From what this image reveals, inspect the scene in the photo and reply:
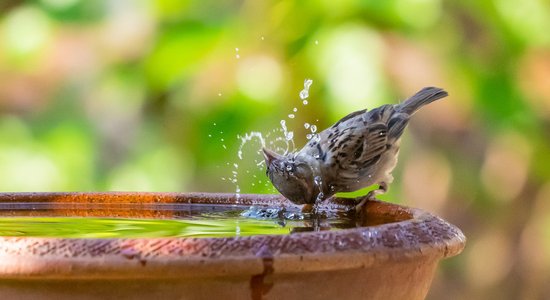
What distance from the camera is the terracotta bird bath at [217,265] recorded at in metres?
0.97

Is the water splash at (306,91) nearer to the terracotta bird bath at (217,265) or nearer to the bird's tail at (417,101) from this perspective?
the bird's tail at (417,101)

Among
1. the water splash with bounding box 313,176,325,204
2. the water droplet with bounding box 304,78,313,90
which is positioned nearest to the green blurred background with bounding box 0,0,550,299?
the water droplet with bounding box 304,78,313,90

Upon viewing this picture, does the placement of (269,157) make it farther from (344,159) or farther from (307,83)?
(307,83)

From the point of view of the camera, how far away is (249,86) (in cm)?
263

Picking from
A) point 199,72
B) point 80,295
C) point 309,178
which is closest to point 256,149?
point 199,72

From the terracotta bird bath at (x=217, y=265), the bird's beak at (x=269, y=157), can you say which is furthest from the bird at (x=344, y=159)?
the terracotta bird bath at (x=217, y=265)

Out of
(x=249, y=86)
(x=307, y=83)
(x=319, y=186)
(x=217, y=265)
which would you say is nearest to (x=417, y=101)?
(x=319, y=186)

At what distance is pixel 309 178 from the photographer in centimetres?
179

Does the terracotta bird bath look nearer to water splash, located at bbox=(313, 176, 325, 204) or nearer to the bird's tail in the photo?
water splash, located at bbox=(313, 176, 325, 204)

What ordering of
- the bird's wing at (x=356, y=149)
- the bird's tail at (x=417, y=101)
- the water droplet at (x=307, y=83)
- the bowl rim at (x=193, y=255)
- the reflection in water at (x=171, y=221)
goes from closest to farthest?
1. the bowl rim at (x=193, y=255)
2. the reflection in water at (x=171, y=221)
3. the bird's wing at (x=356, y=149)
4. the bird's tail at (x=417, y=101)
5. the water droplet at (x=307, y=83)

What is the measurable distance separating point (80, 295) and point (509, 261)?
290 cm

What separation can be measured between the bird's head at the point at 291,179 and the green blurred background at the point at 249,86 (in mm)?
699

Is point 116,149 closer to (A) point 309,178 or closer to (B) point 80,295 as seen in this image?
(A) point 309,178

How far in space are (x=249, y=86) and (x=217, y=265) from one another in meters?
1.69
